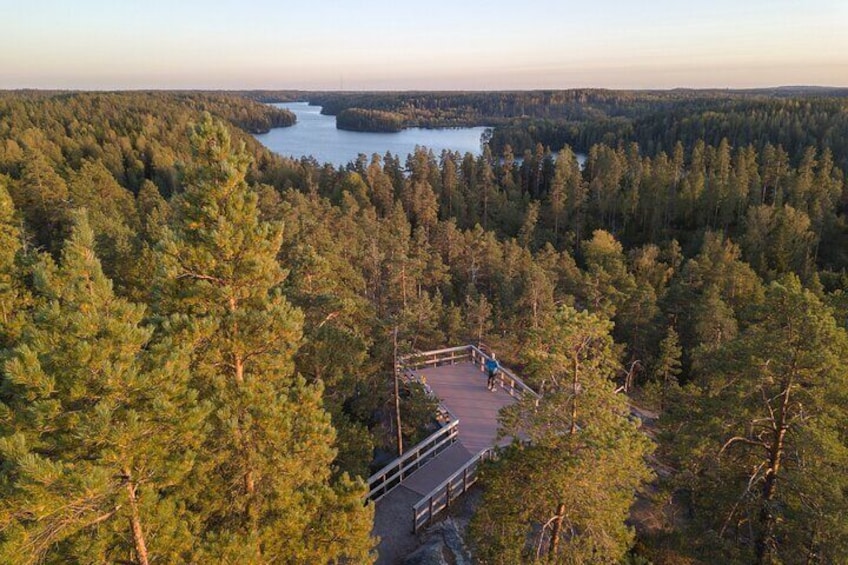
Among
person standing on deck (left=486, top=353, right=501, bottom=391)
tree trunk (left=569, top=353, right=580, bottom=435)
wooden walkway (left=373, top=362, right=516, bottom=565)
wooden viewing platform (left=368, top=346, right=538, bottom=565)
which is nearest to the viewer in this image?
tree trunk (left=569, top=353, right=580, bottom=435)

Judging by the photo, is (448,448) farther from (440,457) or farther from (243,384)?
(243,384)

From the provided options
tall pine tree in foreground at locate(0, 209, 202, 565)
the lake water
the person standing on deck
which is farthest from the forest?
the lake water

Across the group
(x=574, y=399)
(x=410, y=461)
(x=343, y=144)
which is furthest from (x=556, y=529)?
(x=343, y=144)

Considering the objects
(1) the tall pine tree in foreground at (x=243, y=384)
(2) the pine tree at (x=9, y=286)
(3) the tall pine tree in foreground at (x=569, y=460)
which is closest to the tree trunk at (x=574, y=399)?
(3) the tall pine tree in foreground at (x=569, y=460)

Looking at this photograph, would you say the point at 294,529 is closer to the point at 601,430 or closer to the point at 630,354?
the point at 601,430

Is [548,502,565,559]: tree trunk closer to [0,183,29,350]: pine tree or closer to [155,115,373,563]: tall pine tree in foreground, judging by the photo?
[155,115,373,563]: tall pine tree in foreground

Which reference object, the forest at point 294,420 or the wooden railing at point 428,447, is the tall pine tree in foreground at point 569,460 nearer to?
the forest at point 294,420
